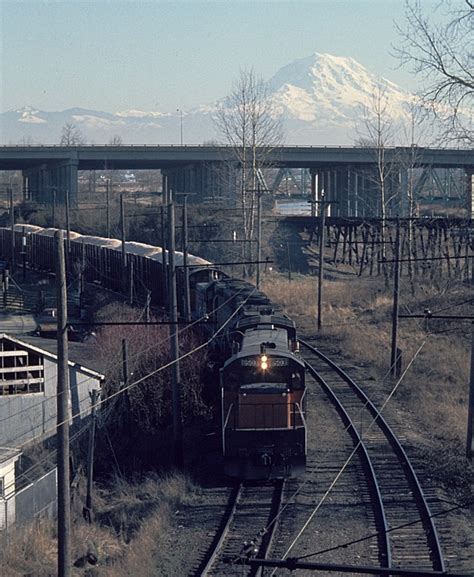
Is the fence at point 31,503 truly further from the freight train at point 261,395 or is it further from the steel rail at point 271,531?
the steel rail at point 271,531

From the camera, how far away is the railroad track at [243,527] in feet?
41.5

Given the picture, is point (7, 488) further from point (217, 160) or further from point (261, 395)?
point (217, 160)

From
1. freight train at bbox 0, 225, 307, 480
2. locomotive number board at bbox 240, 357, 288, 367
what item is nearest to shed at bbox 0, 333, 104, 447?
freight train at bbox 0, 225, 307, 480

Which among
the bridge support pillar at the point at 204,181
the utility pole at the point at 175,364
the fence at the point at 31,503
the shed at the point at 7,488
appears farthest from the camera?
the bridge support pillar at the point at 204,181

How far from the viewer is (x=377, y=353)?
97.6ft

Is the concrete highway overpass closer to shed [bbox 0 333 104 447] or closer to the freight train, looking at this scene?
shed [bbox 0 333 104 447]

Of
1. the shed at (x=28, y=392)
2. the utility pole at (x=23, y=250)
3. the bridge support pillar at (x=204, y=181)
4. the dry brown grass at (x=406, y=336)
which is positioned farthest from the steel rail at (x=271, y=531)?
the bridge support pillar at (x=204, y=181)

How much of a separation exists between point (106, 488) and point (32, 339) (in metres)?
13.3

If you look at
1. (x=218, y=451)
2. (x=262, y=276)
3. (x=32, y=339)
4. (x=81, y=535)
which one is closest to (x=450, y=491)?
(x=218, y=451)

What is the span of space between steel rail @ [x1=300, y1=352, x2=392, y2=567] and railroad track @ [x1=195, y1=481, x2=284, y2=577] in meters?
1.60

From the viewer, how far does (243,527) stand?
14.1 m

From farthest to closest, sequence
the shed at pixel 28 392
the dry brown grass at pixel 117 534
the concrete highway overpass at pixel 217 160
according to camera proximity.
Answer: the concrete highway overpass at pixel 217 160 < the shed at pixel 28 392 < the dry brown grass at pixel 117 534

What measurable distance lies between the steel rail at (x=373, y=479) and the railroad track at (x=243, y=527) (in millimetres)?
1600

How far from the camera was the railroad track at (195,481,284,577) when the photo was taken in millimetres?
12641
